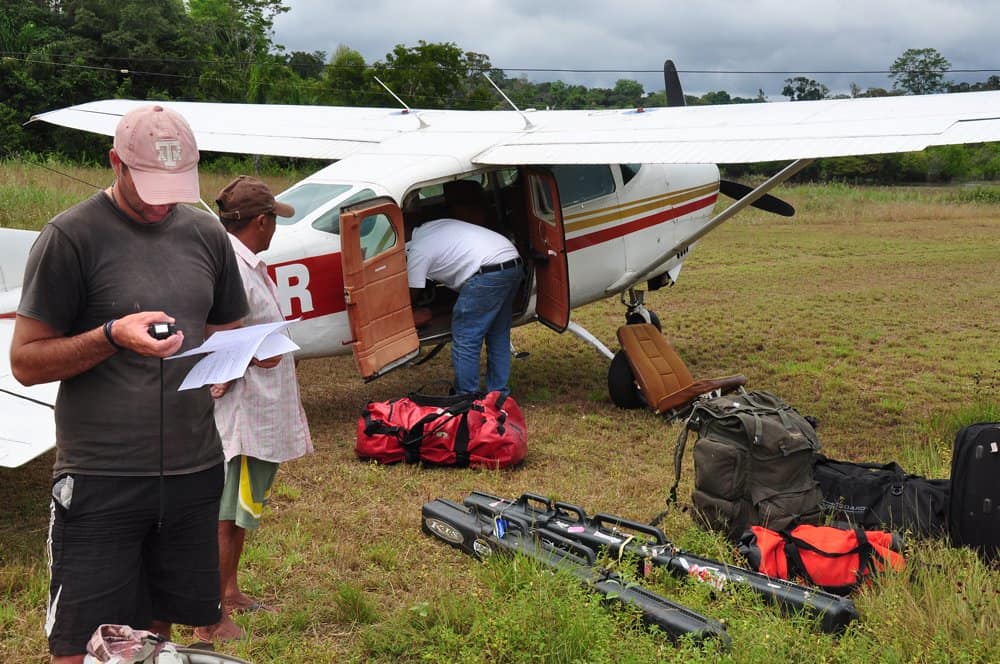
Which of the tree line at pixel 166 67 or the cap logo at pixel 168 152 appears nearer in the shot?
the cap logo at pixel 168 152

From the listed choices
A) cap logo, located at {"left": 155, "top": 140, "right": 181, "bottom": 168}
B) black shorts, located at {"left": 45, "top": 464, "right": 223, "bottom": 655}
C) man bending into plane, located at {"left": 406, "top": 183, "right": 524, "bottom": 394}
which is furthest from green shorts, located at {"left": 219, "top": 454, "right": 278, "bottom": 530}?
man bending into plane, located at {"left": 406, "top": 183, "right": 524, "bottom": 394}

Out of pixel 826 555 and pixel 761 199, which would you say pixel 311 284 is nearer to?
pixel 826 555

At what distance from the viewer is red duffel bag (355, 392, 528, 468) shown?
6.18 m

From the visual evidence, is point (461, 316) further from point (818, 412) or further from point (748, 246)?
point (748, 246)

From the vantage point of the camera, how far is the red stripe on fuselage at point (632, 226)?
27.8 ft

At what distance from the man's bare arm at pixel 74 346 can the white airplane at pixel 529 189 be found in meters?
2.30

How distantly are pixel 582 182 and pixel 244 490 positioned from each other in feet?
17.9

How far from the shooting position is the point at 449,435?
6211 mm

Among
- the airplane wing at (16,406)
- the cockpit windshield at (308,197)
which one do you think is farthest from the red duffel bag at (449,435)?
the airplane wing at (16,406)

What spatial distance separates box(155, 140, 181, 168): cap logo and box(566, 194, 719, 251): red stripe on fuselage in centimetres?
617

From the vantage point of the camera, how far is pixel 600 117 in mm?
9094

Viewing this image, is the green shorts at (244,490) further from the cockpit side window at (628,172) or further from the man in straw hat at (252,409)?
the cockpit side window at (628,172)

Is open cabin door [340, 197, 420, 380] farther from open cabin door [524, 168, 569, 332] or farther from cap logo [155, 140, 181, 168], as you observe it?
cap logo [155, 140, 181, 168]

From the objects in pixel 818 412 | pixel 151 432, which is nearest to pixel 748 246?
pixel 818 412
